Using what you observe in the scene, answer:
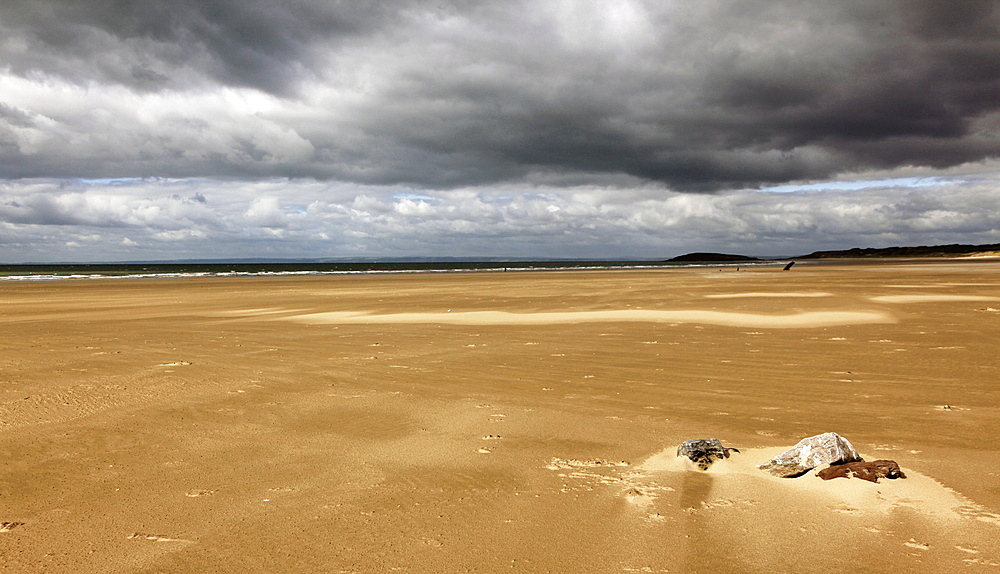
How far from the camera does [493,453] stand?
5.72 metres

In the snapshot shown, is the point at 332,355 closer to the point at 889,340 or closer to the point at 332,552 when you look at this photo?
the point at 332,552

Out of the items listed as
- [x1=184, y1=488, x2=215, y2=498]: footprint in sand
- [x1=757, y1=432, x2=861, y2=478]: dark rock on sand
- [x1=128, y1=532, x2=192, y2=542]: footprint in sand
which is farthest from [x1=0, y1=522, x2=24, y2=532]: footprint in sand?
[x1=757, y1=432, x2=861, y2=478]: dark rock on sand

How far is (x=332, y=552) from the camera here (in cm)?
375

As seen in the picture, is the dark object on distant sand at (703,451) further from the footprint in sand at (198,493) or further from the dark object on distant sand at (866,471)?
the footprint in sand at (198,493)

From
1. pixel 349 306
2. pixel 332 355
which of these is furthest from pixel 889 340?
pixel 349 306

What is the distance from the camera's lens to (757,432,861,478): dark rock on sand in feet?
16.0

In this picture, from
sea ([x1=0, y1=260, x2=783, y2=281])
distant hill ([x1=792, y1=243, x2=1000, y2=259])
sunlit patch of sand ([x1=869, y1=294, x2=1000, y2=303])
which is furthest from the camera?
distant hill ([x1=792, y1=243, x2=1000, y2=259])

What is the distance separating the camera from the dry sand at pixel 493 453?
3.76m

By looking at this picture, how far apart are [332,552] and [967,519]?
464cm

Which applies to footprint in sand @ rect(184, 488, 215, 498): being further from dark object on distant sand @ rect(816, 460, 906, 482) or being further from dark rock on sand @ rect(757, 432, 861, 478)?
dark object on distant sand @ rect(816, 460, 906, 482)

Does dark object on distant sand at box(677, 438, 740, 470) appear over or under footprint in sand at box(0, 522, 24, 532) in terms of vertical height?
over

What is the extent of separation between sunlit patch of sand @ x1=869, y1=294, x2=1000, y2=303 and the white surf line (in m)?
5.08

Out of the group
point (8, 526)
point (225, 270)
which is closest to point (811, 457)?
point (8, 526)

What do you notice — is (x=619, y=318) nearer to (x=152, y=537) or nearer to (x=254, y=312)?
(x=254, y=312)
